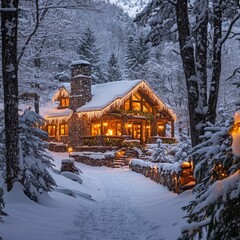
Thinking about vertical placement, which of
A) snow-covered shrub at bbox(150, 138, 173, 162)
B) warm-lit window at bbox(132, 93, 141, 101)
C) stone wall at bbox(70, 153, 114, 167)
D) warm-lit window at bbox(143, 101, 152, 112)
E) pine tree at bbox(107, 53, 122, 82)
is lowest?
stone wall at bbox(70, 153, 114, 167)

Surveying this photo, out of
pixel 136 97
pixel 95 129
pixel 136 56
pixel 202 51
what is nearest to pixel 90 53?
pixel 136 56

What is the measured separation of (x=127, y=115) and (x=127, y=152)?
15.6 ft

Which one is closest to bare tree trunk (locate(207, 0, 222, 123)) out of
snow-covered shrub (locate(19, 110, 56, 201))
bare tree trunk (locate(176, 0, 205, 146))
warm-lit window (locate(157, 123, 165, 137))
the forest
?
the forest

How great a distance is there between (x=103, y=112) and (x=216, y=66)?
24464mm

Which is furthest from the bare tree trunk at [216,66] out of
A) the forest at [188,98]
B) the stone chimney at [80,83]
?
the stone chimney at [80,83]

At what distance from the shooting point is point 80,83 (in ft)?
120

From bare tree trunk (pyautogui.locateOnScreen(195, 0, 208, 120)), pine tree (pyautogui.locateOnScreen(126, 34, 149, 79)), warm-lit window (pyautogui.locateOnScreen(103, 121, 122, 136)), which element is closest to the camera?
bare tree trunk (pyautogui.locateOnScreen(195, 0, 208, 120))

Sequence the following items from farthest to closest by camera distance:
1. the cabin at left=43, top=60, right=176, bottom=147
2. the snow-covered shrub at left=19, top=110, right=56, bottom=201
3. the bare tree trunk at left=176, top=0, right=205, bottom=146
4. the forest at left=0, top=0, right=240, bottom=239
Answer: the cabin at left=43, top=60, right=176, bottom=147
the snow-covered shrub at left=19, top=110, right=56, bottom=201
the bare tree trunk at left=176, top=0, right=205, bottom=146
the forest at left=0, top=0, right=240, bottom=239

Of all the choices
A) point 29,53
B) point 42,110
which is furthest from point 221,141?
point 42,110

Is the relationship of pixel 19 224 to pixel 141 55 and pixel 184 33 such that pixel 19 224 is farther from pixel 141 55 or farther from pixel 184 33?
pixel 141 55

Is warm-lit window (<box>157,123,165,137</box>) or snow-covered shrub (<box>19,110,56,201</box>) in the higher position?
snow-covered shrub (<box>19,110,56,201</box>)

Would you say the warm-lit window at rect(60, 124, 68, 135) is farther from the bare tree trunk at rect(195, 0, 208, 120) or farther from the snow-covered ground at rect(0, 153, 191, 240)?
the bare tree trunk at rect(195, 0, 208, 120)

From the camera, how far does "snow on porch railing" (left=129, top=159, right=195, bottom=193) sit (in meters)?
11.1

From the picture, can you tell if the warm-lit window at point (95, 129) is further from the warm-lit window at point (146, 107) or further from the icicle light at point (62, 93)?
the warm-lit window at point (146, 107)
